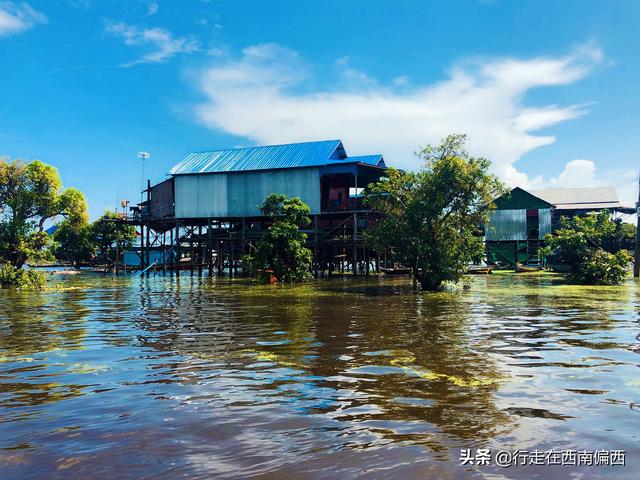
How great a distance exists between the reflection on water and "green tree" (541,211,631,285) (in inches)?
697

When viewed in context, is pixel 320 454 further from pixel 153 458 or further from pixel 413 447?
pixel 153 458

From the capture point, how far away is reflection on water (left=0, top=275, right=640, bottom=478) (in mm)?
4203

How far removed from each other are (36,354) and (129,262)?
220ft

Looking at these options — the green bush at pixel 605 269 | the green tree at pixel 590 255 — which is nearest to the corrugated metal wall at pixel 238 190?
the green tree at pixel 590 255

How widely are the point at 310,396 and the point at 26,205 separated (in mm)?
28076

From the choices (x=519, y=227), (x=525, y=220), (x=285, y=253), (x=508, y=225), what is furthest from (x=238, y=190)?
(x=525, y=220)

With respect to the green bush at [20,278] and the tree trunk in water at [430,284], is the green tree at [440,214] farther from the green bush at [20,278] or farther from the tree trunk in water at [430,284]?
the green bush at [20,278]

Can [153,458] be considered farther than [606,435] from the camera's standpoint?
No

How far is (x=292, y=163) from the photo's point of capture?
38469 mm

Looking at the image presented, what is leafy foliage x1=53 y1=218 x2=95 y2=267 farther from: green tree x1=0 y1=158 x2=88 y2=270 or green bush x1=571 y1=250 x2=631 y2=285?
green bush x1=571 y1=250 x2=631 y2=285

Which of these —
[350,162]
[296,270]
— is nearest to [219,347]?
[296,270]

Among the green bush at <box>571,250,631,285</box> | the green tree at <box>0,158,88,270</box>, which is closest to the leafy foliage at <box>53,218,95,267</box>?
the green tree at <box>0,158,88,270</box>

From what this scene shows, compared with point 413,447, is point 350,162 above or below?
above

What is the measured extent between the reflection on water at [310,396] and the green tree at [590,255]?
17692 millimetres
